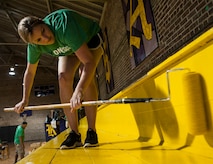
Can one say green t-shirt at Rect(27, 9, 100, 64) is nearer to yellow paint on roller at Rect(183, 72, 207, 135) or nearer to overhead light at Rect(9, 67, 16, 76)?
yellow paint on roller at Rect(183, 72, 207, 135)

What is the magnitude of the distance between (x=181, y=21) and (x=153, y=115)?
1939mm

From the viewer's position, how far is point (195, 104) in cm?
108

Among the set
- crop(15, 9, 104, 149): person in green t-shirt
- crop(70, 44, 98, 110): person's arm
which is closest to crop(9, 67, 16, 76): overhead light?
crop(15, 9, 104, 149): person in green t-shirt

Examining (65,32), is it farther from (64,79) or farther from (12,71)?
(12,71)

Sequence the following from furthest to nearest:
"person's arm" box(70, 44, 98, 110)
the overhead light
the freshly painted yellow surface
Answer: the overhead light → "person's arm" box(70, 44, 98, 110) → the freshly painted yellow surface

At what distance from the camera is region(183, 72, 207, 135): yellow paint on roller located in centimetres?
105

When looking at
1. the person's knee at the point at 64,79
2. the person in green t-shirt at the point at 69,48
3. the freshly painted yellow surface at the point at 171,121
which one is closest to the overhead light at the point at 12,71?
the person in green t-shirt at the point at 69,48

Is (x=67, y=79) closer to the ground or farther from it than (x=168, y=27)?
closer to the ground

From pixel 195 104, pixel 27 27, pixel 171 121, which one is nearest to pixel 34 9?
pixel 27 27

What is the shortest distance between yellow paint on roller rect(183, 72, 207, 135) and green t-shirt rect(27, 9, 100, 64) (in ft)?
2.38

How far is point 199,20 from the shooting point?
2881 mm

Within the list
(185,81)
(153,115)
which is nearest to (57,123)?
(153,115)

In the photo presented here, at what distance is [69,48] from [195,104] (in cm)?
102

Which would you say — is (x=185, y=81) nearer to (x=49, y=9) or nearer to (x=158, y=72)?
(x=158, y=72)
